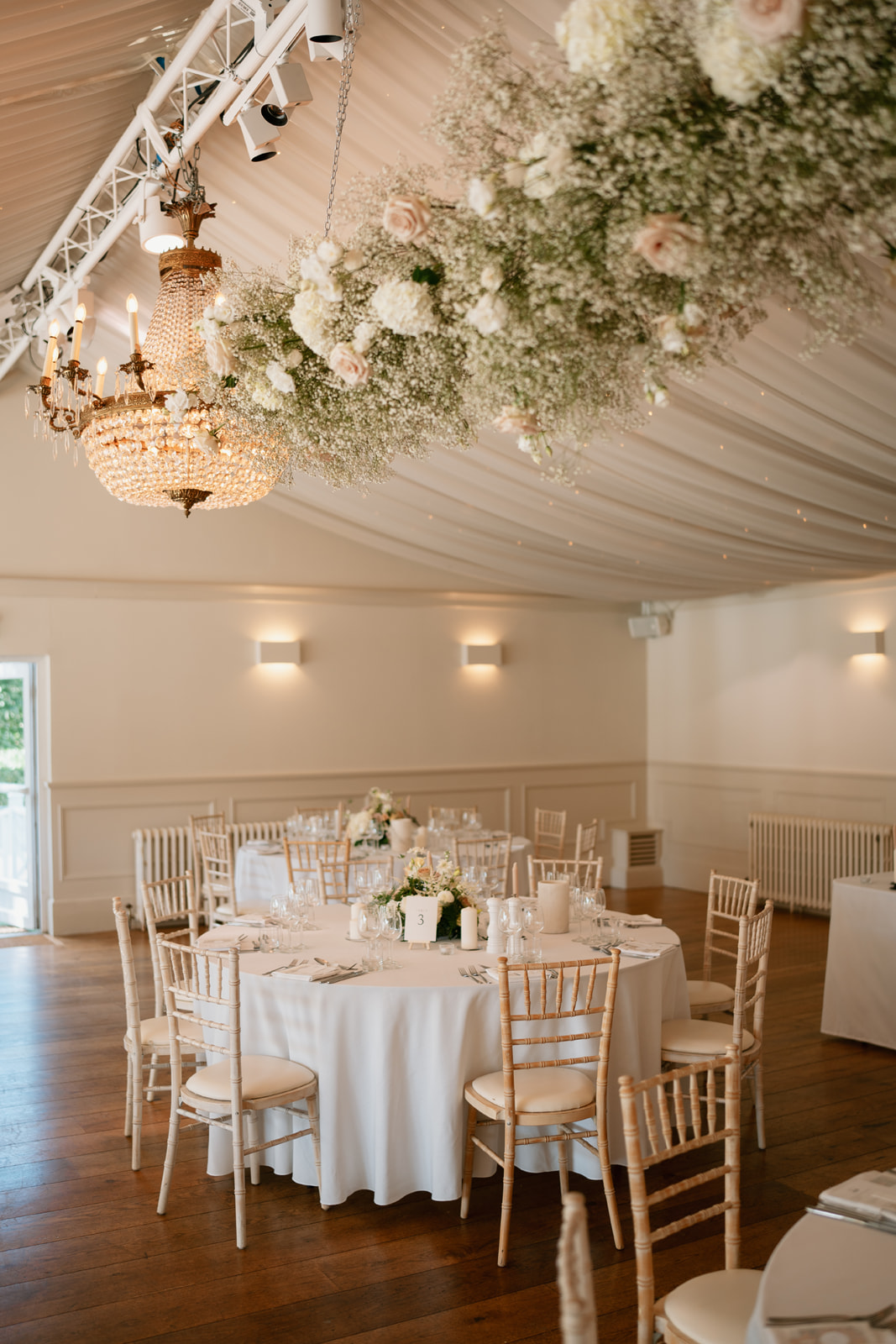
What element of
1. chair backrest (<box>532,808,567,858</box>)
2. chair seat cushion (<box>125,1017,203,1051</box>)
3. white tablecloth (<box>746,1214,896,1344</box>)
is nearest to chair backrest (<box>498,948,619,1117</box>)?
chair seat cushion (<box>125,1017,203,1051</box>)

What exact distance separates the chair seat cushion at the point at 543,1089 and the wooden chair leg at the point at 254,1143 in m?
0.96

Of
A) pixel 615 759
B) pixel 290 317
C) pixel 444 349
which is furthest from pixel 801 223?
pixel 615 759

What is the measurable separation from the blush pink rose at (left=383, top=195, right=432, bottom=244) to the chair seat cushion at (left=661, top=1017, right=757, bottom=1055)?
3349 millimetres

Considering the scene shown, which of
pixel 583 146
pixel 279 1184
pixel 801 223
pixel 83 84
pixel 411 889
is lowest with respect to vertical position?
pixel 279 1184

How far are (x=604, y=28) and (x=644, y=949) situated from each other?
11.6ft

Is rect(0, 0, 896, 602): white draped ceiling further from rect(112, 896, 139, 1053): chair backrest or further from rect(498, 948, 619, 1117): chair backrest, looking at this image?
rect(112, 896, 139, 1053): chair backrest

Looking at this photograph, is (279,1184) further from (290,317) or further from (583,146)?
(583,146)

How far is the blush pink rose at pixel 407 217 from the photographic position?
2475 mm

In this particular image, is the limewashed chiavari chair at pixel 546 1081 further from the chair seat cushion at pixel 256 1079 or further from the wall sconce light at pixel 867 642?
the wall sconce light at pixel 867 642

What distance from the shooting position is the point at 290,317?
9.78 feet

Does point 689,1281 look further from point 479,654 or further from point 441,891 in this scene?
point 479,654

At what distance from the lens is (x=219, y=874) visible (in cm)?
750

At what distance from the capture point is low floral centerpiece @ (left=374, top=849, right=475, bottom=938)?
4812 millimetres

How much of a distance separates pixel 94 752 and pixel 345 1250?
21.1 feet
